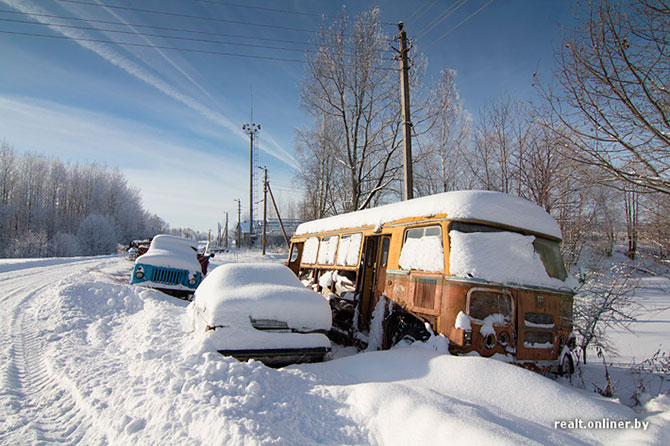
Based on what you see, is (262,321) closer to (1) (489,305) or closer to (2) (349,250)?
(1) (489,305)

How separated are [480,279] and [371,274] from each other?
112 inches

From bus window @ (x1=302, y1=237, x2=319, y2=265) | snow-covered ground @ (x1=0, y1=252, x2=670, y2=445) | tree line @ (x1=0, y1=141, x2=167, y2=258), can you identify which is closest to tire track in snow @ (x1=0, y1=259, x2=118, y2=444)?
snow-covered ground @ (x1=0, y1=252, x2=670, y2=445)

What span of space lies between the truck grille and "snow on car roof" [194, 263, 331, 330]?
17.1ft

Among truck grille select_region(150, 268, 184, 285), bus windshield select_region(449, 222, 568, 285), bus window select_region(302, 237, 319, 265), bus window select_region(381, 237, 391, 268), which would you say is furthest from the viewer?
truck grille select_region(150, 268, 184, 285)

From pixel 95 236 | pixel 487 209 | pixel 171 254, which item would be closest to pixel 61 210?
pixel 95 236

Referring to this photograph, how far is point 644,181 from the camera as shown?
4.66 metres

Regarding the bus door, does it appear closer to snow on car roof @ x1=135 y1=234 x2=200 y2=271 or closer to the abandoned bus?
the abandoned bus

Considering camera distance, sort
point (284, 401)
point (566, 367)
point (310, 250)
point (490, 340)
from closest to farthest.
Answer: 1. point (284, 401)
2. point (490, 340)
3. point (566, 367)
4. point (310, 250)

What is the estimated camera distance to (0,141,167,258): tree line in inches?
1634

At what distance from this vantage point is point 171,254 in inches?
448

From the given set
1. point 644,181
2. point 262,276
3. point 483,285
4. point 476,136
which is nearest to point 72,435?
point 262,276

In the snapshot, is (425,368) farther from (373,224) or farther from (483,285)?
(373,224)

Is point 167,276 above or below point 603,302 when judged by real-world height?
below

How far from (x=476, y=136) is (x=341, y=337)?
37.5 feet
